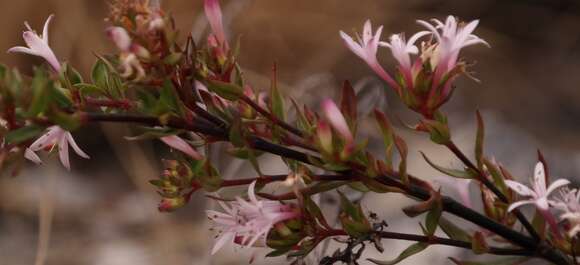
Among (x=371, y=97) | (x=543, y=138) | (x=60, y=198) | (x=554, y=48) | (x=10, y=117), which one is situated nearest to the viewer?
(x=10, y=117)

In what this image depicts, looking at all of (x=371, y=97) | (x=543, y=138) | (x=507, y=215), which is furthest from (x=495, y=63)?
(x=507, y=215)

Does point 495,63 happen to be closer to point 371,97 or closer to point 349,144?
point 371,97

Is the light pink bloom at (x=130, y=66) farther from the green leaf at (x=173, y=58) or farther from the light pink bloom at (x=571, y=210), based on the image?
the light pink bloom at (x=571, y=210)

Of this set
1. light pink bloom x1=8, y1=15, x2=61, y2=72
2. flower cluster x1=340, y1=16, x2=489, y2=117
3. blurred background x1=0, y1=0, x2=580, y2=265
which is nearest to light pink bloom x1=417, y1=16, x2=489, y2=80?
flower cluster x1=340, y1=16, x2=489, y2=117

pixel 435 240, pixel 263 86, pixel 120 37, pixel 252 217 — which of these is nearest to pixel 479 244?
pixel 435 240

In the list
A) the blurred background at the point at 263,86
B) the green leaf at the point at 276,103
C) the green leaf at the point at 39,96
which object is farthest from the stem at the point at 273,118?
the blurred background at the point at 263,86

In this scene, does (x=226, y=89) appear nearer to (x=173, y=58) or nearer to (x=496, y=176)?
(x=173, y=58)
